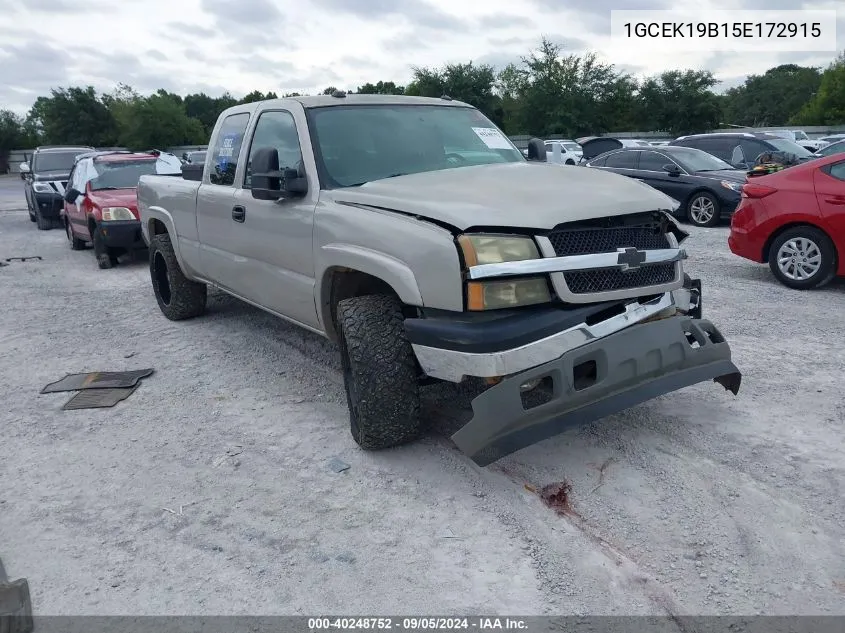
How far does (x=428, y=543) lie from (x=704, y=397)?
2228 mm

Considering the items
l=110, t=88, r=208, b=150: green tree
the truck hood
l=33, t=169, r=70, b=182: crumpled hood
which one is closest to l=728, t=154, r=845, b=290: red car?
the truck hood

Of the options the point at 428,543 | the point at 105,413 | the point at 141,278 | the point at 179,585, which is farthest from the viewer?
the point at 141,278

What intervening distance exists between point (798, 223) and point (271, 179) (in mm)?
5574

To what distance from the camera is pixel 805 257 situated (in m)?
7.23

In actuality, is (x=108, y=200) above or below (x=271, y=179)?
below

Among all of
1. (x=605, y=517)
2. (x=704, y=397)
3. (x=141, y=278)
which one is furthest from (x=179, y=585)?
(x=141, y=278)

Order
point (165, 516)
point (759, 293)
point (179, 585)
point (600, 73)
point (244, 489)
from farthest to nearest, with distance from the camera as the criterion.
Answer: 1. point (600, 73)
2. point (759, 293)
3. point (244, 489)
4. point (165, 516)
5. point (179, 585)

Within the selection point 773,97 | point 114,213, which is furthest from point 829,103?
point 114,213

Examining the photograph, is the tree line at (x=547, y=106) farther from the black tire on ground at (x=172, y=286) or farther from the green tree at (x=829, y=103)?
the black tire on ground at (x=172, y=286)

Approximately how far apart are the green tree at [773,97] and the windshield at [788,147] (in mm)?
54232

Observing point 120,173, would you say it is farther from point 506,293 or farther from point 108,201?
point 506,293

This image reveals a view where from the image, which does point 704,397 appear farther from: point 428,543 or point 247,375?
point 247,375

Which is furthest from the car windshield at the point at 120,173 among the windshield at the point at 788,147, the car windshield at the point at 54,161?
the windshield at the point at 788,147

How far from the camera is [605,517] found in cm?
317
